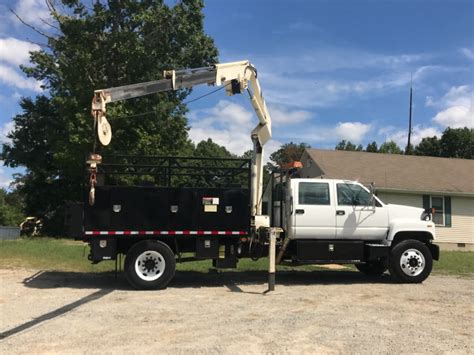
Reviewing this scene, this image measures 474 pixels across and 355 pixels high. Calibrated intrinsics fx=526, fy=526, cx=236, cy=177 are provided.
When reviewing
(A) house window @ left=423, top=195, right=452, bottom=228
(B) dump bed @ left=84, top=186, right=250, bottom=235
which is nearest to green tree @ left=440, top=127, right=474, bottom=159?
(A) house window @ left=423, top=195, right=452, bottom=228

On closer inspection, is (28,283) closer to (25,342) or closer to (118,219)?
(118,219)

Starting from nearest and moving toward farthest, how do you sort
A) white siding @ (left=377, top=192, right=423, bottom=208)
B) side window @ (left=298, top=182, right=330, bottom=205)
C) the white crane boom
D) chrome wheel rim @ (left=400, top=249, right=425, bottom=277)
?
the white crane boom → side window @ (left=298, top=182, right=330, bottom=205) → chrome wheel rim @ (left=400, top=249, right=425, bottom=277) → white siding @ (left=377, top=192, right=423, bottom=208)

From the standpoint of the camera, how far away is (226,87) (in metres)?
12.2

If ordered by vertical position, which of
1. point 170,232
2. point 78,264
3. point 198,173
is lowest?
point 78,264

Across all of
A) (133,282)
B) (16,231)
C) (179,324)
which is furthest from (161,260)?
(16,231)

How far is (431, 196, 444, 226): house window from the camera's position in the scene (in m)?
26.3

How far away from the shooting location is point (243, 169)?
40.1 feet

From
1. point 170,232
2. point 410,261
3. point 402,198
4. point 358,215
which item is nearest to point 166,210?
point 170,232

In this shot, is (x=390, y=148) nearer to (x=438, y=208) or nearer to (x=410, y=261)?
(x=438, y=208)

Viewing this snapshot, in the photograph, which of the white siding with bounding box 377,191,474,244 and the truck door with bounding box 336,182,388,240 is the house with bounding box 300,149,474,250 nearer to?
the white siding with bounding box 377,191,474,244

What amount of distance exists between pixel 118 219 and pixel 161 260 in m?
1.24

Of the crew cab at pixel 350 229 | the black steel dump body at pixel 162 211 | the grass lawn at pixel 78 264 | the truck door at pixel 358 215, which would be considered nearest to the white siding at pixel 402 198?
the grass lawn at pixel 78 264

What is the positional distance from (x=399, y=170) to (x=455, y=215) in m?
3.76

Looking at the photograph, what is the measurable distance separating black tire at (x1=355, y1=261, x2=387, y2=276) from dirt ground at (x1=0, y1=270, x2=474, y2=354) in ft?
2.00
